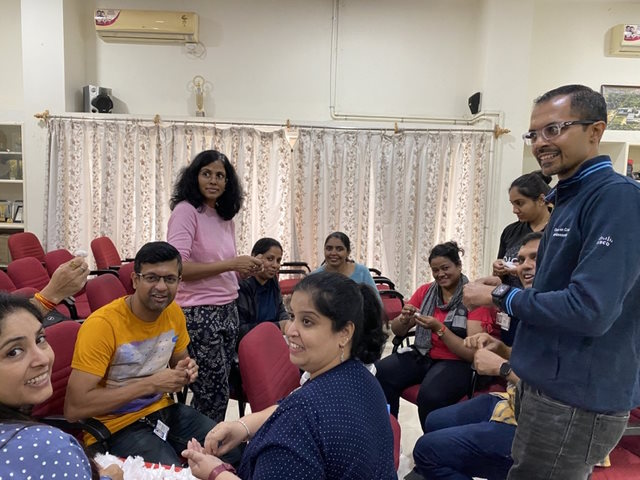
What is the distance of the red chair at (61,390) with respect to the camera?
1466 mm

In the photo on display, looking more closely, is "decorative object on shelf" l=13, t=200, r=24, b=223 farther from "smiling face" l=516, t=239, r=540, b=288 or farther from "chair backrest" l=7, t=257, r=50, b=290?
"smiling face" l=516, t=239, r=540, b=288

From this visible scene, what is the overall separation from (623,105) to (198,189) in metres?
5.19

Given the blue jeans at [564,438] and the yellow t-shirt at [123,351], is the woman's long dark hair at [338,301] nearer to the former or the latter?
the blue jeans at [564,438]

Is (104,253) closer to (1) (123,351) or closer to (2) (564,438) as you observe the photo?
(1) (123,351)

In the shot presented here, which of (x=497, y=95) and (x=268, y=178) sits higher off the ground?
(x=497, y=95)

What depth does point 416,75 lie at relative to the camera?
4.98 metres

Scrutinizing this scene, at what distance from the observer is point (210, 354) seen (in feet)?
6.59

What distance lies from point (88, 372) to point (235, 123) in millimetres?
3511

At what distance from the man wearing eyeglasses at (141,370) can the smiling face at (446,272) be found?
4.85 ft

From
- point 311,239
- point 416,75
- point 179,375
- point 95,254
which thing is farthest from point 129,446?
point 416,75

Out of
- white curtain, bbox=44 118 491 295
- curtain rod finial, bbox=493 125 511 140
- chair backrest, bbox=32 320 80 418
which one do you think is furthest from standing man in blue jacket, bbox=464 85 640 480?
curtain rod finial, bbox=493 125 511 140

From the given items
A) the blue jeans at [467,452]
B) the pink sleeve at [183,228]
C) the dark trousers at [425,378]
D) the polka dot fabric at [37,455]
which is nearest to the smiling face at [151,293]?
the pink sleeve at [183,228]

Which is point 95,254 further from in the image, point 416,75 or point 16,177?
point 416,75

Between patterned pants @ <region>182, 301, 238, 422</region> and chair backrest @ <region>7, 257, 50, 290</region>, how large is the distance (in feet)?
5.84
